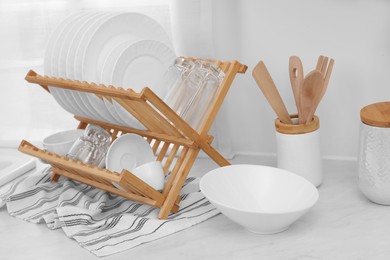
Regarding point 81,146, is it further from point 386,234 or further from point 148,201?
point 386,234

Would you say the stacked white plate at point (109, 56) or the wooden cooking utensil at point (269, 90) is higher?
the stacked white plate at point (109, 56)

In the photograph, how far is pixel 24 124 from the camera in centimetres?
206

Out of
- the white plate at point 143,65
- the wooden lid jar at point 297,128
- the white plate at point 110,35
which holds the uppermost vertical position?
the white plate at point 110,35

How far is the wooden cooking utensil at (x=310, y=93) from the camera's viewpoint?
141 cm

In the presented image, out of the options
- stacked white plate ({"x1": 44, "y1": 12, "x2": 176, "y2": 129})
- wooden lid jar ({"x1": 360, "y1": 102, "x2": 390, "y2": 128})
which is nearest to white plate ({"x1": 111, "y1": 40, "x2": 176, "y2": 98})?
stacked white plate ({"x1": 44, "y1": 12, "x2": 176, "y2": 129})

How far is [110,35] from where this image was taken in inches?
59.1

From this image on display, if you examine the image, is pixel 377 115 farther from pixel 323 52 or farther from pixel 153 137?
pixel 153 137

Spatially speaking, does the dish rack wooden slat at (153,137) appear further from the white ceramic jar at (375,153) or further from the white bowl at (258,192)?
the white ceramic jar at (375,153)

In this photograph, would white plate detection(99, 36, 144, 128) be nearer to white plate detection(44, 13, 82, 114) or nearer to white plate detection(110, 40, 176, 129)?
white plate detection(110, 40, 176, 129)

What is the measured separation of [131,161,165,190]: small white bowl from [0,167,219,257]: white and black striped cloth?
0.26 ft

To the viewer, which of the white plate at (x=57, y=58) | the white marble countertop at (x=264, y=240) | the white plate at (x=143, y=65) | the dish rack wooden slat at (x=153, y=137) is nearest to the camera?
the white marble countertop at (x=264, y=240)

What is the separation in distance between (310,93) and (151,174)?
16.1 inches

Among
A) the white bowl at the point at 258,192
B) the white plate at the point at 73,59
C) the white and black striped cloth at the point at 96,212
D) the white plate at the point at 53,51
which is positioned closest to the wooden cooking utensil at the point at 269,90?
the white bowl at the point at 258,192

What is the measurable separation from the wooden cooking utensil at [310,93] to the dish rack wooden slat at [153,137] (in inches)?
6.2
